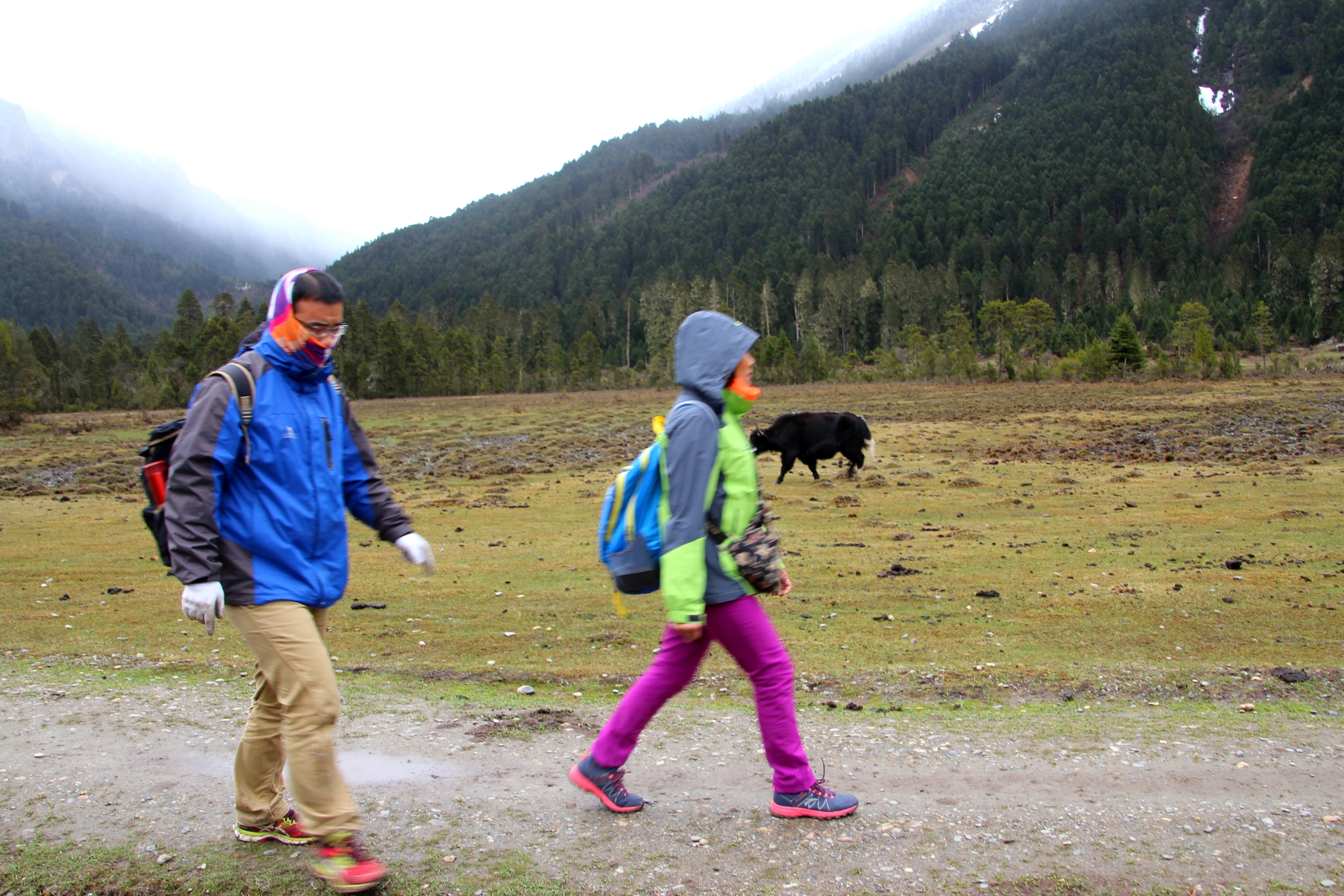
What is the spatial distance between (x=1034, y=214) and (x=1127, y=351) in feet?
295

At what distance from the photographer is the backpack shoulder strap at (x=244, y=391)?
3537 millimetres

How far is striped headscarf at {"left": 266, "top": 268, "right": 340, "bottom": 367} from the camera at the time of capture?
12.0 feet

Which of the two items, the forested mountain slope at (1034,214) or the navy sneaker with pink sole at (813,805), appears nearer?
the navy sneaker with pink sole at (813,805)

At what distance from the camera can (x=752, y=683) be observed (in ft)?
13.5

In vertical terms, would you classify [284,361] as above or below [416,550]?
above

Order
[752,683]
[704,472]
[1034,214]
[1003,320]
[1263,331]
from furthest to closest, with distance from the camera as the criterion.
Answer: [1034,214], [1003,320], [1263,331], [752,683], [704,472]

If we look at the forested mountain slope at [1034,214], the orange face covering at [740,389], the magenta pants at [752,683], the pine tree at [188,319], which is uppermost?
the forested mountain slope at [1034,214]

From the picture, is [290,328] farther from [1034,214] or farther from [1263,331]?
[1034,214]

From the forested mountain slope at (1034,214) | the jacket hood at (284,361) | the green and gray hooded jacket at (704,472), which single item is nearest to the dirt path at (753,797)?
the green and gray hooded jacket at (704,472)

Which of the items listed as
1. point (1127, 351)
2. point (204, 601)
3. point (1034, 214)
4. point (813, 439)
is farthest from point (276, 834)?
point (1034, 214)

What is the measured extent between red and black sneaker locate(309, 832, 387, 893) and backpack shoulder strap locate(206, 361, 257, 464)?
1.56m

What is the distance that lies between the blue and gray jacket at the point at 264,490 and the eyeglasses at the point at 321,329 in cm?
13

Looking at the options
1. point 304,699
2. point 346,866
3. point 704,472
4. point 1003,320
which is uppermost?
point 1003,320

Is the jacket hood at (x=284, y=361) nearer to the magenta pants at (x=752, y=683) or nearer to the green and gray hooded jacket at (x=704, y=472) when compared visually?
the green and gray hooded jacket at (x=704, y=472)
